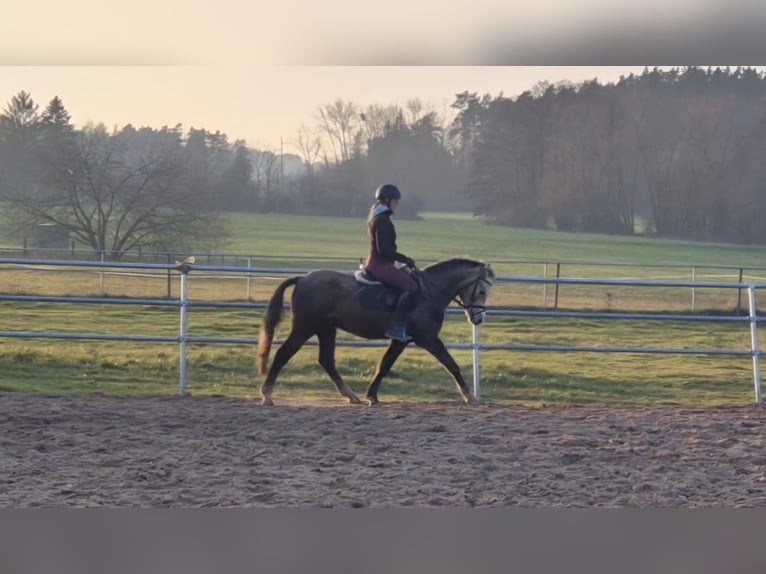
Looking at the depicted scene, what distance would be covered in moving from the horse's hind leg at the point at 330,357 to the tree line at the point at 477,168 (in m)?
17.3

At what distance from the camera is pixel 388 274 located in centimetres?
761

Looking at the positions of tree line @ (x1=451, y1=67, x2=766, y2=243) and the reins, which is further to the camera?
tree line @ (x1=451, y1=67, x2=766, y2=243)

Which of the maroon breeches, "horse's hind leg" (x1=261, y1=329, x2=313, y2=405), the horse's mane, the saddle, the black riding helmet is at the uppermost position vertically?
the black riding helmet

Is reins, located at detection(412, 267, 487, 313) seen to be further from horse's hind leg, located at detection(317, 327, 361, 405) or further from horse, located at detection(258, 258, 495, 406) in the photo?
horse's hind leg, located at detection(317, 327, 361, 405)

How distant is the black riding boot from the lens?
25.3 ft

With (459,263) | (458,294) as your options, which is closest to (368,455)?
(458,294)

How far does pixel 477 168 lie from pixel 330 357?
23579mm

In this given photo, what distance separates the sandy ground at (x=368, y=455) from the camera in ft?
14.9

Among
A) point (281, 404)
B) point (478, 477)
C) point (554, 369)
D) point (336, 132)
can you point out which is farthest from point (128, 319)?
point (336, 132)

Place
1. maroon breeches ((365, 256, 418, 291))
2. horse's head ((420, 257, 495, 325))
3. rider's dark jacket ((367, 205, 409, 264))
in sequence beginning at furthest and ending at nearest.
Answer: horse's head ((420, 257, 495, 325)), maroon breeches ((365, 256, 418, 291)), rider's dark jacket ((367, 205, 409, 264))

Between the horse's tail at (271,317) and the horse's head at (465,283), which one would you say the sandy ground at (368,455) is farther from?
the horse's head at (465,283)

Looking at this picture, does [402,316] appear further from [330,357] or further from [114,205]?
[114,205]

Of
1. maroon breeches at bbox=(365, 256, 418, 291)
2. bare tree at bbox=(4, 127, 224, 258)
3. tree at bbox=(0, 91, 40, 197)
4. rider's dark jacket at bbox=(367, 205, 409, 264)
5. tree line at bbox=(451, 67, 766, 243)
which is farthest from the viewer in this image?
tree line at bbox=(451, 67, 766, 243)

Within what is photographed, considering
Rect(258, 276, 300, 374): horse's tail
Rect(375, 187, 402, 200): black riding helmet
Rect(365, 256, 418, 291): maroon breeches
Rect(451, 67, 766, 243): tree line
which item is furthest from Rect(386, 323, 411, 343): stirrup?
Rect(451, 67, 766, 243): tree line
